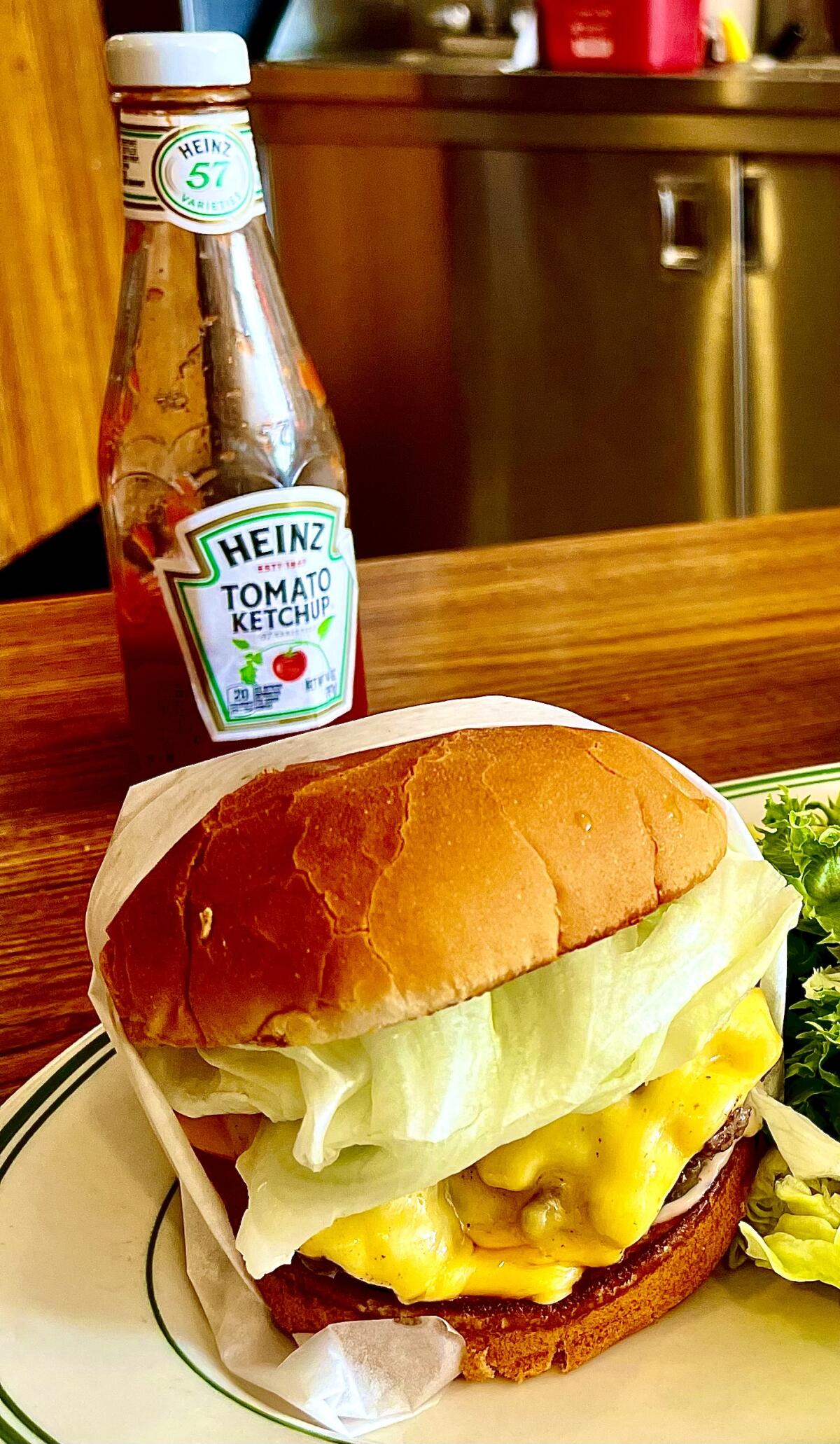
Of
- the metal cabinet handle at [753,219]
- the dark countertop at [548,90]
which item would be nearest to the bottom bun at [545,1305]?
the dark countertop at [548,90]

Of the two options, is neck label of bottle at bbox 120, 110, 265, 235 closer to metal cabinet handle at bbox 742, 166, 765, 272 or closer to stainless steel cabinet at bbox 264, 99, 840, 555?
stainless steel cabinet at bbox 264, 99, 840, 555

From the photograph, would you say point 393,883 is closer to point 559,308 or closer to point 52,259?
point 52,259

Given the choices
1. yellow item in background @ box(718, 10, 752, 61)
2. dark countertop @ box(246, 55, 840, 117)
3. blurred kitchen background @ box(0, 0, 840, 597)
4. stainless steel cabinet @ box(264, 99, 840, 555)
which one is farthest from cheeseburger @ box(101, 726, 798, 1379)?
yellow item in background @ box(718, 10, 752, 61)

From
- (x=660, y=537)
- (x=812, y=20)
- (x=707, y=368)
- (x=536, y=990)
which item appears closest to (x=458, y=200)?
(x=707, y=368)

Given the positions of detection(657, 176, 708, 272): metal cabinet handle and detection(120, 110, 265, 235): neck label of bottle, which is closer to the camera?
detection(120, 110, 265, 235): neck label of bottle

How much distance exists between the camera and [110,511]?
3.69 feet

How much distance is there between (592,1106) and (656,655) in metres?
0.83

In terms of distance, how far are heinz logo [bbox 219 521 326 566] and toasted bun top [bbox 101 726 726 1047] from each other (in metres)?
0.31

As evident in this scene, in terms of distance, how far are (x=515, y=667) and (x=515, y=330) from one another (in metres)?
2.15

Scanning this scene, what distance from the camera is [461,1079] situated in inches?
27.9

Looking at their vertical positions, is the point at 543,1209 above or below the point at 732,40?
below

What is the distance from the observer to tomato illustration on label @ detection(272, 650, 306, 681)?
1074mm

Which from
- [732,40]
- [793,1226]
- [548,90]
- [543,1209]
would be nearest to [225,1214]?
[543,1209]

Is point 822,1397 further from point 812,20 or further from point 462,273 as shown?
point 812,20
